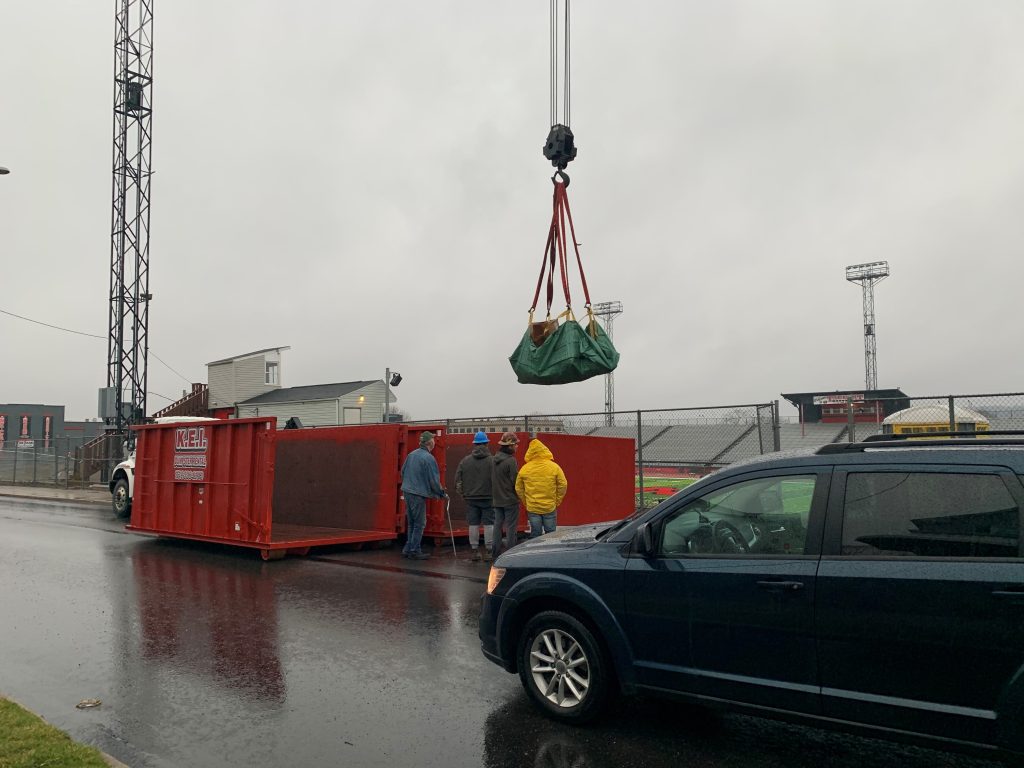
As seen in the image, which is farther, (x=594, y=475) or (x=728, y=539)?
(x=594, y=475)

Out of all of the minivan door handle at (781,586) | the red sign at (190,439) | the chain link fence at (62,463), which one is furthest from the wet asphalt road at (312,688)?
the chain link fence at (62,463)

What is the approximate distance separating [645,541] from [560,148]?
697 centimetres

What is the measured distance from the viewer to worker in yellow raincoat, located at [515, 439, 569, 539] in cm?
941

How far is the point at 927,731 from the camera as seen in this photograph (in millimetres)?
3551

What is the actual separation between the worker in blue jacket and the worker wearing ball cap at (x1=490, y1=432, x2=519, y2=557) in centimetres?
110

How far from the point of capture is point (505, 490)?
32.9 feet

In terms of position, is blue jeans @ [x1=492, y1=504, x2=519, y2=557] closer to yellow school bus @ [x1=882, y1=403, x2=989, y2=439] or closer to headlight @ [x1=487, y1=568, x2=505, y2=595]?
headlight @ [x1=487, y1=568, x2=505, y2=595]

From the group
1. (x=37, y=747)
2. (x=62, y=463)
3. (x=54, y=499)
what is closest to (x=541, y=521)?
(x=37, y=747)

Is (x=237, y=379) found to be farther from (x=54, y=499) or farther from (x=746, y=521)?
(x=746, y=521)

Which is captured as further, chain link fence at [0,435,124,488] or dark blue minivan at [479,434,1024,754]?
chain link fence at [0,435,124,488]

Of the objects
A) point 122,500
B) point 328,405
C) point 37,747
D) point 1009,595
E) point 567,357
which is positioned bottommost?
point 37,747

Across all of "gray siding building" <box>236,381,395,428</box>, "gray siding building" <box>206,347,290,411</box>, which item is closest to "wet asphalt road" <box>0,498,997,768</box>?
"gray siding building" <box>236,381,395,428</box>

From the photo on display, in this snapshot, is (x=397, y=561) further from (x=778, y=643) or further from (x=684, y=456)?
(x=778, y=643)

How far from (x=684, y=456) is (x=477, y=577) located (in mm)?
6459
